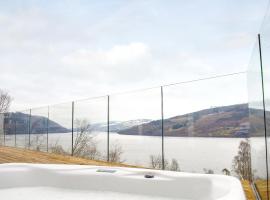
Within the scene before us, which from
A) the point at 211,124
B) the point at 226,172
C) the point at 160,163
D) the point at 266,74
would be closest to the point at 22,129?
the point at 160,163

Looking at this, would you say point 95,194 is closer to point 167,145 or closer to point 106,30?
point 167,145

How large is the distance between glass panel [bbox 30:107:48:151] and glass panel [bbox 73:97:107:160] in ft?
3.53

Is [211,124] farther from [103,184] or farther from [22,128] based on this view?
[22,128]

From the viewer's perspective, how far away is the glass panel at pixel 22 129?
26.6 ft

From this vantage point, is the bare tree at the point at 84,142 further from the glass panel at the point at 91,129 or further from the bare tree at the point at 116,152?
the bare tree at the point at 116,152

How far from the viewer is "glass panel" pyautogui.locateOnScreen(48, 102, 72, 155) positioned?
6770mm

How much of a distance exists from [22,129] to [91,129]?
8.38 feet

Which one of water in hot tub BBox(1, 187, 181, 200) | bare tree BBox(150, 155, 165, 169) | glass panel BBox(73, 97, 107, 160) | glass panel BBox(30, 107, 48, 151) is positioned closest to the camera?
water in hot tub BBox(1, 187, 181, 200)

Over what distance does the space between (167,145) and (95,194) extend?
2.19m

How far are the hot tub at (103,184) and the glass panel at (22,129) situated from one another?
17.4ft

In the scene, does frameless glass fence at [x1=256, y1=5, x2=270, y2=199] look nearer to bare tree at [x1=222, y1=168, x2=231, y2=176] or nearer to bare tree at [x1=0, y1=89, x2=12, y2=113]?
bare tree at [x1=222, y1=168, x2=231, y2=176]

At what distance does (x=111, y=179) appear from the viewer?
2.67m

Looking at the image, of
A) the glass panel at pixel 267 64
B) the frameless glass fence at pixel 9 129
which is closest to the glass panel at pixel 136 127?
the glass panel at pixel 267 64

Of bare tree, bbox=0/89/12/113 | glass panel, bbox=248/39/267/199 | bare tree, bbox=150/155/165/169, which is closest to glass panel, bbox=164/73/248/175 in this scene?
bare tree, bbox=150/155/165/169
